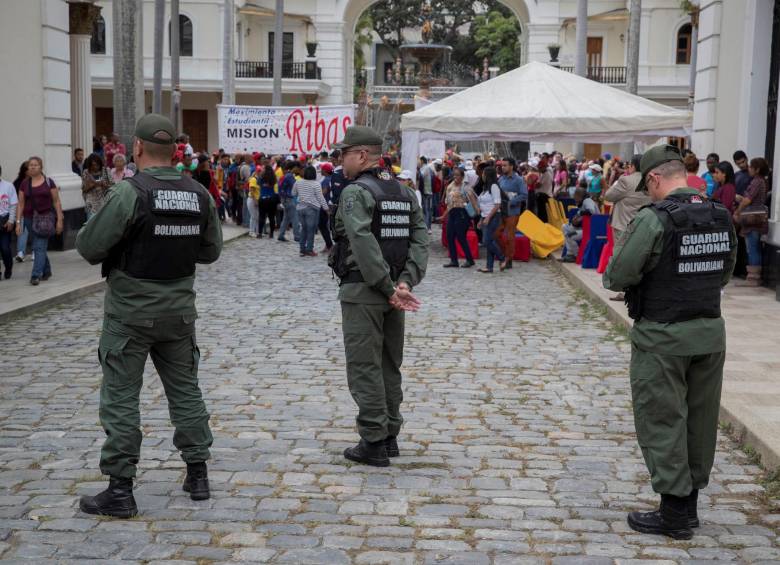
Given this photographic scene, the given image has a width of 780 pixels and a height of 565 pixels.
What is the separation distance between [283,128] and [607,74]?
28.0 meters

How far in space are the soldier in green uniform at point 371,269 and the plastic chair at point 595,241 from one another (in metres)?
10.5

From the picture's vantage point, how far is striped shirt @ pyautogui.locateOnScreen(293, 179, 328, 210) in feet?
61.8

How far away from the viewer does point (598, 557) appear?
15.4ft

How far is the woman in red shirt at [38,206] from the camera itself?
1325 centimetres

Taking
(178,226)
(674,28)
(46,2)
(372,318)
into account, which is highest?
(674,28)

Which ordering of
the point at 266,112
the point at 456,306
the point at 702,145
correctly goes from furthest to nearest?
the point at 266,112
the point at 702,145
the point at 456,306

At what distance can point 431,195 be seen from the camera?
76.8 ft

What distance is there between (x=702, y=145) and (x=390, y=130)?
1322 inches

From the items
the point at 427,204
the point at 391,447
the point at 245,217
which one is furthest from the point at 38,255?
the point at 427,204

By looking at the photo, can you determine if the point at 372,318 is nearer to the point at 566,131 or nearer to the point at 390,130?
the point at 566,131

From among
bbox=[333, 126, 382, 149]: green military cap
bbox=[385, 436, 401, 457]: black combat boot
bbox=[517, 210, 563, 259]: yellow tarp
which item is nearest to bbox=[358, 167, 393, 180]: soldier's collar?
bbox=[333, 126, 382, 149]: green military cap

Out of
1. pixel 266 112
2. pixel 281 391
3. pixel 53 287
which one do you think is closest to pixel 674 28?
pixel 266 112

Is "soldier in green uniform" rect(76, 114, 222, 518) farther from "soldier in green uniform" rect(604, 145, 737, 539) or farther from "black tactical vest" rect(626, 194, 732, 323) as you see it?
"black tactical vest" rect(626, 194, 732, 323)

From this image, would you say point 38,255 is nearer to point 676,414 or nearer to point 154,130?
point 154,130
